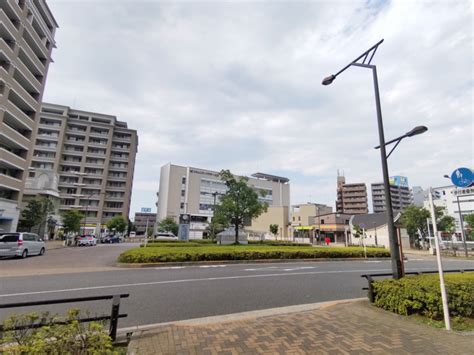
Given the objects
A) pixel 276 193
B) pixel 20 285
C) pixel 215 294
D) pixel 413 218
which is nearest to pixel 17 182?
pixel 20 285

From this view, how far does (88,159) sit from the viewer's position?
66.7 m

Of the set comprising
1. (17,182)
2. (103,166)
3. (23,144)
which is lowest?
(17,182)

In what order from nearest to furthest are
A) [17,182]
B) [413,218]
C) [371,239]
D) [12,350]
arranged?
[12,350], [17,182], [413,218], [371,239]

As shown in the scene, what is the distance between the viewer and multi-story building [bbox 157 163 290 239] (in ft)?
236

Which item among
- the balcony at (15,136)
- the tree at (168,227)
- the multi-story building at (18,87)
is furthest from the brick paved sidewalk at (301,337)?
the tree at (168,227)

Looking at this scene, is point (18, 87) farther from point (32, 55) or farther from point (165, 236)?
point (165, 236)

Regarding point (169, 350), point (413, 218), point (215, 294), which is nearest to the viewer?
point (169, 350)

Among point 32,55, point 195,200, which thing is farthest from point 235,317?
point 195,200

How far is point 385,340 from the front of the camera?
169 inches

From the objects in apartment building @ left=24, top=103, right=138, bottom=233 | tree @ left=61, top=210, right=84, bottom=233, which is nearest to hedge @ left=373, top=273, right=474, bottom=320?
tree @ left=61, top=210, right=84, bottom=233

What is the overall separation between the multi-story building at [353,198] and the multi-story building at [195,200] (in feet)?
130

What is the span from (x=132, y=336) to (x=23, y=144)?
118 feet

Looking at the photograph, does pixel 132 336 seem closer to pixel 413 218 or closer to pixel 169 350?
pixel 169 350

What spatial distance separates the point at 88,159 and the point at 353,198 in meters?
92.3
